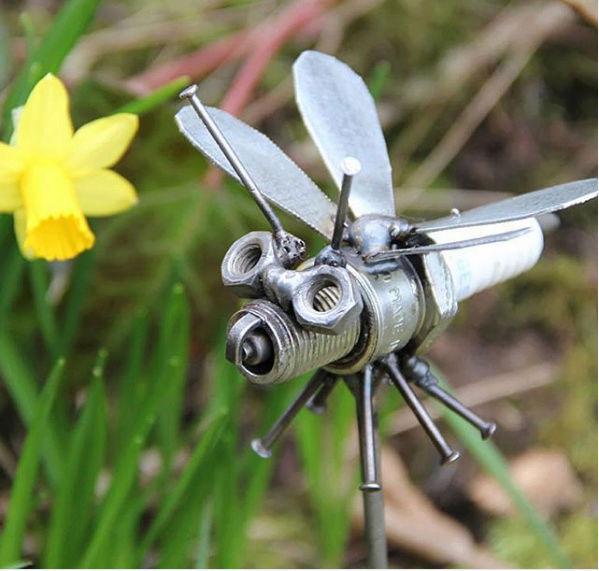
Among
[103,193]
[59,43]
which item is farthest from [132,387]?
[59,43]

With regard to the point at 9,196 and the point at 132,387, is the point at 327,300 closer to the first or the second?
the point at 9,196

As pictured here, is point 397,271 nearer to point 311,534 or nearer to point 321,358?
point 321,358

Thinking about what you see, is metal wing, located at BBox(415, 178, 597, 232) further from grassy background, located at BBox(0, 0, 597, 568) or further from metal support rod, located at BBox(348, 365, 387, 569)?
grassy background, located at BBox(0, 0, 597, 568)

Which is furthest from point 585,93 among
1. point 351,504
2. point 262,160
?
point 262,160

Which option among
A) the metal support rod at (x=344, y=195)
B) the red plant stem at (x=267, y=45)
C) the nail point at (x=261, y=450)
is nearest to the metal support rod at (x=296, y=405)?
the nail point at (x=261, y=450)

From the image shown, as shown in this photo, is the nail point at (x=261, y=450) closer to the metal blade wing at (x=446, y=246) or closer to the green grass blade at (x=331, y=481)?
the metal blade wing at (x=446, y=246)

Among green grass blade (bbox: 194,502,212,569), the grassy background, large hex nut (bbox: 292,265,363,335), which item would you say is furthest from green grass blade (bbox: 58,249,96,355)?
large hex nut (bbox: 292,265,363,335)
